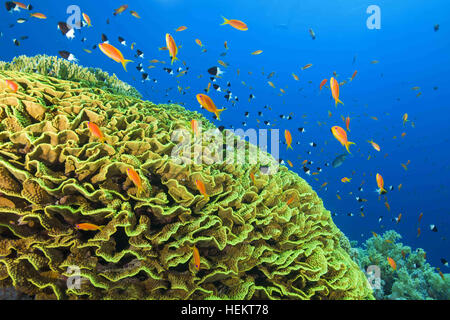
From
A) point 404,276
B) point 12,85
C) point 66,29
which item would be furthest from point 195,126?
point 404,276

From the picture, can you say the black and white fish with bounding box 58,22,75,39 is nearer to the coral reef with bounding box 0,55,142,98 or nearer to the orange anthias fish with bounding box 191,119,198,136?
the coral reef with bounding box 0,55,142,98

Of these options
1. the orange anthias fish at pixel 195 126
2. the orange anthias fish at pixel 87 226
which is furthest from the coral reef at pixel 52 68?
the orange anthias fish at pixel 87 226

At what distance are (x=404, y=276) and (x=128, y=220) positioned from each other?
263 inches

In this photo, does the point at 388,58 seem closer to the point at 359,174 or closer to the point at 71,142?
the point at 359,174

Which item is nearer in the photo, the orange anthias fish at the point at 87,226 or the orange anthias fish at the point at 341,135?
the orange anthias fish at the point at 87,226

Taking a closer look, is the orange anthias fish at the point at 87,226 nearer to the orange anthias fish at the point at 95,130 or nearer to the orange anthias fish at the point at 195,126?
the orange anthias fish at the point at 95,130

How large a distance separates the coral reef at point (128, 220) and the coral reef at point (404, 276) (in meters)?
2.68

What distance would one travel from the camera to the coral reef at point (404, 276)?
542 centimetres

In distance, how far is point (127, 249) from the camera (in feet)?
8.48

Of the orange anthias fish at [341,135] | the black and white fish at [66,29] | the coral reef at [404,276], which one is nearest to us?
the orange anthias fish at [341,135]

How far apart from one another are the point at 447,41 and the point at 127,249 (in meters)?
82.9

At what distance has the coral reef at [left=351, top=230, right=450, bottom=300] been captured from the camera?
5418mm

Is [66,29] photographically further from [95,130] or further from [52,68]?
[95,130]
